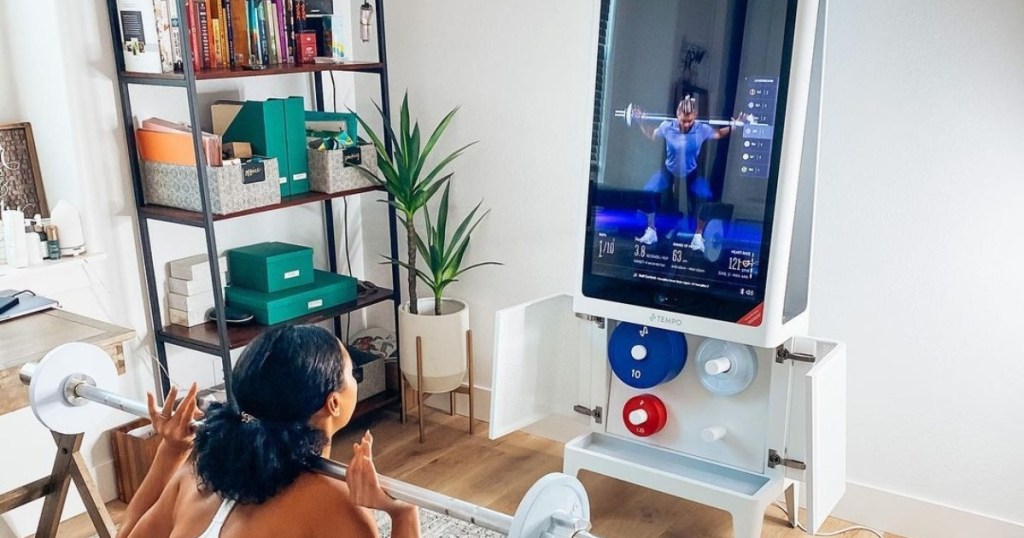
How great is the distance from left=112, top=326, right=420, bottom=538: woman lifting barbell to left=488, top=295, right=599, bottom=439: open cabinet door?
1087 mm

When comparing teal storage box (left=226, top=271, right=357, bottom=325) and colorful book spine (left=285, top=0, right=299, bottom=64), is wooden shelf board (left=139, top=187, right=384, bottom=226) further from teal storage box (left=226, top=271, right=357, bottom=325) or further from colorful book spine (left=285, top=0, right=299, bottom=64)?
colorful book spine (left=285, top=0, right=299, bottom=64)

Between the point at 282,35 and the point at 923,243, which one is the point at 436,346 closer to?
the point at 282,35

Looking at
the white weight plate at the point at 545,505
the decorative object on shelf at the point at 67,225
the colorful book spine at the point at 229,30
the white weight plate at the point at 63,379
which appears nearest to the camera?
the white weight plate at the point at 545,505

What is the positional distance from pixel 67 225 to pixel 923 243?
7.41 feet

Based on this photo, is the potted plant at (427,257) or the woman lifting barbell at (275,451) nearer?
the woman lifting barbell at (275,451)

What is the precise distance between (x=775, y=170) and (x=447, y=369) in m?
1.48

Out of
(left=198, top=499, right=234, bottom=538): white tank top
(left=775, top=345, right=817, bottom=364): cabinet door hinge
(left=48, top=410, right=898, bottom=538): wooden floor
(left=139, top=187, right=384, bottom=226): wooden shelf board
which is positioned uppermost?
(left=139, top=187, right=384, bottom=226): wooden shelf board

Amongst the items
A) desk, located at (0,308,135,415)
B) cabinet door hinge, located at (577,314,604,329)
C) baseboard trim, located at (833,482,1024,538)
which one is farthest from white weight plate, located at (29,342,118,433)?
baseboard trim, located at (833,482,1024,538)

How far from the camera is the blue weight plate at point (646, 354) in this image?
7.64 ft

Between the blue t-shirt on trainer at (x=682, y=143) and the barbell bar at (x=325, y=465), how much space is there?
0.99 m

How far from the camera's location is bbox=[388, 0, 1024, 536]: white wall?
91.4 inches

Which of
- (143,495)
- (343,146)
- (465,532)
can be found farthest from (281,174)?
(143,495)

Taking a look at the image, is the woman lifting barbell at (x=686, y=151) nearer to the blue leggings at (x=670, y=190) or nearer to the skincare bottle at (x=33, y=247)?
the blue leggings at (x=670, y=190)

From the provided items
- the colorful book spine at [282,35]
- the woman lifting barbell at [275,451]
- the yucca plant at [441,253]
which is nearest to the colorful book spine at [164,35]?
the colorful book spine at [282,35]
